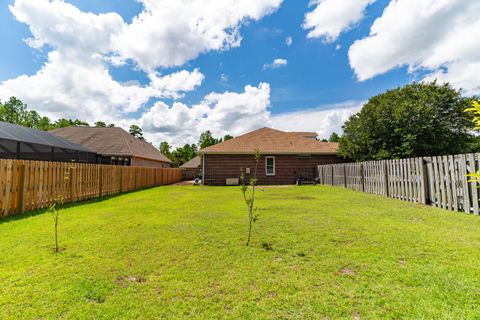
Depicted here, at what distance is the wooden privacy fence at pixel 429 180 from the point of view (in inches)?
244

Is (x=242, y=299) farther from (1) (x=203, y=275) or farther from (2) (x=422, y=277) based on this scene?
(2) (x=422, y=277)

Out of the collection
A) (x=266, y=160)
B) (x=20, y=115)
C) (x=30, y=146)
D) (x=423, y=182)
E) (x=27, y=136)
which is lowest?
(x=423, y=182)

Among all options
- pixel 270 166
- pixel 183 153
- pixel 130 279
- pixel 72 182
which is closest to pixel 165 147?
pixel 183 153

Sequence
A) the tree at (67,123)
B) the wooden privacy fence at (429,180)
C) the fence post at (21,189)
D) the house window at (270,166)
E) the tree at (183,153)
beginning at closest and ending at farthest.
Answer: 1. the wooden privacy fence at (429,180)
2. the fence post at (21,189)
3. the house window at (270,166)
4. the tree at (67,123)
5. the tree at (183,153)

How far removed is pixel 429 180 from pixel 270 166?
1234 cm

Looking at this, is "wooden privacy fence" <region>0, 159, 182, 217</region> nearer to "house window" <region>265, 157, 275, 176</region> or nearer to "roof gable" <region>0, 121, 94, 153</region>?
"roof gable" <region>0, 121, 94, 153</region>

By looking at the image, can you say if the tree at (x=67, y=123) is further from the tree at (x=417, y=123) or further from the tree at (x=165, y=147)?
the tree at (x=417, y=123)

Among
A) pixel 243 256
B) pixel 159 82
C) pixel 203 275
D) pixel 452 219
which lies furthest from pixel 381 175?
pixel 159 82

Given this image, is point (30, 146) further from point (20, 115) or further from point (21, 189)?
point (20, 115)

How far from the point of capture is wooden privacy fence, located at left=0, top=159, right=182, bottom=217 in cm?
627

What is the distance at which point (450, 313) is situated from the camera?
2010 mm

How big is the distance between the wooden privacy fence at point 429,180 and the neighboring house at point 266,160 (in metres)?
7.35

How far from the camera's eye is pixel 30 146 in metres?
12.1

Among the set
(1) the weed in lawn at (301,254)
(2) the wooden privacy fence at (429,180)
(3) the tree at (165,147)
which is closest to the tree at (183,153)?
(3) the tree at (165,147)
